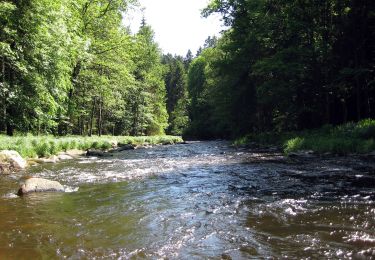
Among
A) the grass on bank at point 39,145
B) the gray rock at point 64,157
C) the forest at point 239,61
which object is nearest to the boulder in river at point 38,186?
the grass on bank at point 39,145

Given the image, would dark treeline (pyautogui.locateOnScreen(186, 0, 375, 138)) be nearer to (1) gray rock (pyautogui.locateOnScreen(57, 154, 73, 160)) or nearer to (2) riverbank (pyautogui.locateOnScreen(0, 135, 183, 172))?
(2) riverbank (pyautogui.locateOnScreen(0, 135, 183, 172))

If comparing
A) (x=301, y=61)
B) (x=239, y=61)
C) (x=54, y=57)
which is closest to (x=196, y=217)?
(x=54, y=57)

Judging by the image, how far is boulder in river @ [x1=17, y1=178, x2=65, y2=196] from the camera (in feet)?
31.0

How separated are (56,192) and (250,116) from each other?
29305mm

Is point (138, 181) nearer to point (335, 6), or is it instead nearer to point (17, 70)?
point (17, 70)

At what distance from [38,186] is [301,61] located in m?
22.1

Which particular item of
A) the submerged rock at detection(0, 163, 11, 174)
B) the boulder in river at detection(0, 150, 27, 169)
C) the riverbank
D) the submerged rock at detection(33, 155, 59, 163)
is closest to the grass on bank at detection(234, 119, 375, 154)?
the submerged rock at detection(33, 155, 59, 163)

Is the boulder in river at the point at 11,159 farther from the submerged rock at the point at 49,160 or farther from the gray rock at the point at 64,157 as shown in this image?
the gray rock at the point at 64,157

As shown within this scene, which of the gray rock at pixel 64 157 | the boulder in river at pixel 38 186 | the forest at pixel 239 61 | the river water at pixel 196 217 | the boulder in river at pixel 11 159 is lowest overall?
the river water at pixel 196 217

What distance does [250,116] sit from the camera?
36.9m

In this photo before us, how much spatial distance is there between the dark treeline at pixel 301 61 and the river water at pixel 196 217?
14890 millimetres

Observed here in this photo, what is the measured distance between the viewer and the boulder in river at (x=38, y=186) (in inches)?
372

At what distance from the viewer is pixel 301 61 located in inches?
1032

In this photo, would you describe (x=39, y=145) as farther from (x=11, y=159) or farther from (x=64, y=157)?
(x=11, y=159)
